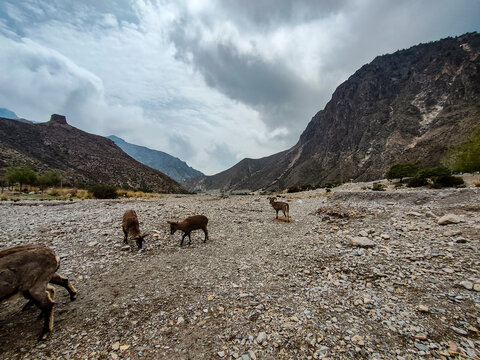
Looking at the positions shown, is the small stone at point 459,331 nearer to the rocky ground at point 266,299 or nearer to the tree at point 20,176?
the rocky ground at point 266,299

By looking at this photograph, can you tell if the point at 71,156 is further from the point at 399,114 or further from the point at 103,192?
the point at 399,114

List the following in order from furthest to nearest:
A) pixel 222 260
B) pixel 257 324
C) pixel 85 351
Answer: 1. pixel 222 260
2. pixel 257 324
3. pixel 85 351

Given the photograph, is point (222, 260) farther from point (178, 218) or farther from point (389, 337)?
point (178, 218)

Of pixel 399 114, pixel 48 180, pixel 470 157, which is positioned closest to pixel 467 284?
pixel 470 157

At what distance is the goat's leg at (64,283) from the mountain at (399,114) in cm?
7840

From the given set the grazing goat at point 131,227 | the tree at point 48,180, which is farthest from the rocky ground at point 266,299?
the tree at point 48,180

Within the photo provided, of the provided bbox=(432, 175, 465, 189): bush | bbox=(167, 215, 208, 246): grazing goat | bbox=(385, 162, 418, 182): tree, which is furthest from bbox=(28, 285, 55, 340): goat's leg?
bbox=(385, 162, 418, 182): tree

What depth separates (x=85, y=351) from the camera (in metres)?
3.85

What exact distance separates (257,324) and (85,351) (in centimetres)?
336

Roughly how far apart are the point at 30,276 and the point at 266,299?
17.7 feet

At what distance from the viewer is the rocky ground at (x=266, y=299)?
12.7 ft

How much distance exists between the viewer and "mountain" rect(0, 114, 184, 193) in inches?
2579

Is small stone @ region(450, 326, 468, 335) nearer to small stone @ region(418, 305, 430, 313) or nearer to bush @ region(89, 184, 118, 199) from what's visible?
small stone @ region(418, 305, 430, 313)

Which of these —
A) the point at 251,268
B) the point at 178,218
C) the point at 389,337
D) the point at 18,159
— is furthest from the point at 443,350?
the point at 18,159
